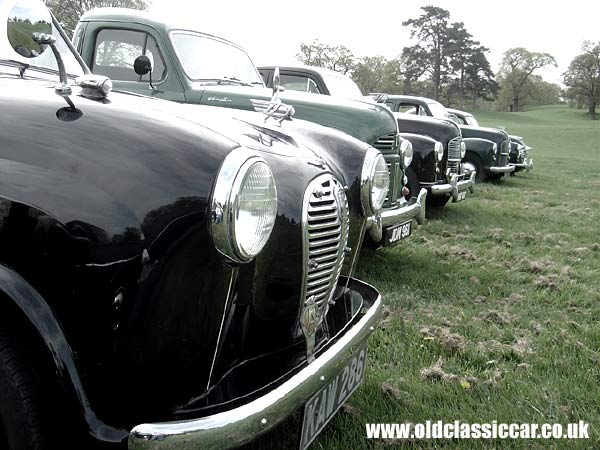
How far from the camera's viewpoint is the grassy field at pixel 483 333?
2.48 m

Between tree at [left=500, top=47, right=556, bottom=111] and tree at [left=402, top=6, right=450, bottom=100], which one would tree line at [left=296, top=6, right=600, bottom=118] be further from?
tree at [left=500, top=47, right=556, bottom=111]

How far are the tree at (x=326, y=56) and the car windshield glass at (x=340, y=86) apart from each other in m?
44.1

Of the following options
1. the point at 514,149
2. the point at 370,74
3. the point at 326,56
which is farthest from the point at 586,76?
the point at 514,149

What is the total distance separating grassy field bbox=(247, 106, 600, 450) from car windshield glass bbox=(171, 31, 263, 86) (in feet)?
6.55

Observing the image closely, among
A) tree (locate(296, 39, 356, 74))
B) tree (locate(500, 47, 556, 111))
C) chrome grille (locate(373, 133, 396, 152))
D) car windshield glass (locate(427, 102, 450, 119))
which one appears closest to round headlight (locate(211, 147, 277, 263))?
chrome grille (locate(373, 133, 396, 152))

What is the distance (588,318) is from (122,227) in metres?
3.40

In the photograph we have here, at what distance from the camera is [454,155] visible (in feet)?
26.5

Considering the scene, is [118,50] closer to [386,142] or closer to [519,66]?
[386,142]

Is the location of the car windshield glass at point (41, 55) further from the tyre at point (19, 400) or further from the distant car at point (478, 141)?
the distant car at point (478, 141)

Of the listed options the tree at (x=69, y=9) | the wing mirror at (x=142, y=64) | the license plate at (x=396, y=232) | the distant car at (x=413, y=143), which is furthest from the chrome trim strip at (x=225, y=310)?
the tree at (x=69, y=9)

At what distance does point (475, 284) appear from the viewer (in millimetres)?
4488

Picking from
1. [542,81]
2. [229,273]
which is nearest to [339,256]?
[229,273]

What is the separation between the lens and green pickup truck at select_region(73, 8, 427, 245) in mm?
4645

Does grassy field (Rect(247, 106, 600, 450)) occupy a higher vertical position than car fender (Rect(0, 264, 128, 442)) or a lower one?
lower
